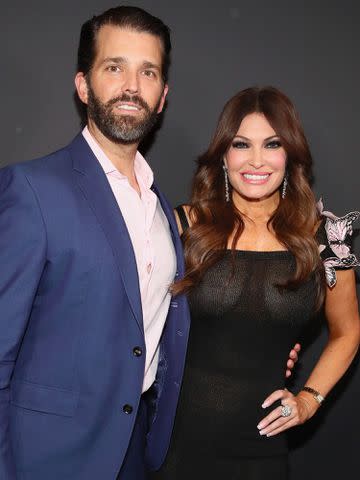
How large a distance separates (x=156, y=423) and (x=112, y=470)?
1.42 ft

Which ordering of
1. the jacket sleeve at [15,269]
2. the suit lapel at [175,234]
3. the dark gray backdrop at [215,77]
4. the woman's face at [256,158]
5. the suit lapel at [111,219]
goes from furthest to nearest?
the dark gray backdrop at [215,77] < the woman's face at [256,158] < the suit lapel at [175,234] < the suit lapel at [111,219] < the jacket sleeve at [15,269]

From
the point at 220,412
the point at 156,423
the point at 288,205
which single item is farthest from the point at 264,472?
the point at 288,205

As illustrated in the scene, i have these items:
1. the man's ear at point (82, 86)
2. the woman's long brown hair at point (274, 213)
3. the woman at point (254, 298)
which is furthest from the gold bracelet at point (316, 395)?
the man's ear at point (82, 86)

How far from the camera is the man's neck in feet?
6.74

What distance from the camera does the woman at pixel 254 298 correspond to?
87.8 inches

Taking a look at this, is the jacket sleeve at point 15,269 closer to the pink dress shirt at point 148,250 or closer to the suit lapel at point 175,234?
the pink dress shirt at point 148,250

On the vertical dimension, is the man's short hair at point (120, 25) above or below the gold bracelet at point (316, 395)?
above

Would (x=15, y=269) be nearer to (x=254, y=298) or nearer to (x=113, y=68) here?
(x=113, y=68)

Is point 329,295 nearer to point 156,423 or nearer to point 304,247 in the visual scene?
point 304,247

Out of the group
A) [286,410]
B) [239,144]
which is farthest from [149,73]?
[286,410]

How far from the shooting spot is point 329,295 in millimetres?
2410

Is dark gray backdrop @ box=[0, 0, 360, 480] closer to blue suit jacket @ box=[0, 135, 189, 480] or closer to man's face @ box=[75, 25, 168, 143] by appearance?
man's face @ box=[75, 25, 168, 143]

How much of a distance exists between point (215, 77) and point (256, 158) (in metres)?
0.55

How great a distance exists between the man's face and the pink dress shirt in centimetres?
10
